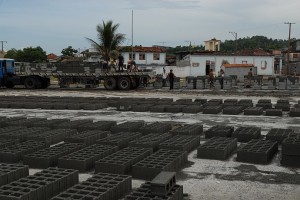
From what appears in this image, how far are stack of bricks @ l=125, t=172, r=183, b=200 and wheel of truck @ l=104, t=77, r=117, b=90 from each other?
22.3 metres

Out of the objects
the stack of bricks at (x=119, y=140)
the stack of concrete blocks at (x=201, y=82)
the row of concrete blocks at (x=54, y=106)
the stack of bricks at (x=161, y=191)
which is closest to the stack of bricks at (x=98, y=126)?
the stack of bricks at (x=119, y=140)

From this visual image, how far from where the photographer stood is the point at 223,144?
8.23 metres

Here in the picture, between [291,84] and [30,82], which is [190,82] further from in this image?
[30,82]

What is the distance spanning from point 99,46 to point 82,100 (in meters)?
14.8

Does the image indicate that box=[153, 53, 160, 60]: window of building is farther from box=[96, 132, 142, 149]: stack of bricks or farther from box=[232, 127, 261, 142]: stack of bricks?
box=[96, 132, 142, 149]: stack of bricks

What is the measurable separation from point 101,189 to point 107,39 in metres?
27.6

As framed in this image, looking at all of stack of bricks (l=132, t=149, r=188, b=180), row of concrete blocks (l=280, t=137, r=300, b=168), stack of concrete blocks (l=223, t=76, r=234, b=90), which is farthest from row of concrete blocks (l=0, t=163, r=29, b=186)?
stack of concrete blocks (l=223, t=76, r=234, b=90)

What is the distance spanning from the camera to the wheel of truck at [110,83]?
27.2 meters

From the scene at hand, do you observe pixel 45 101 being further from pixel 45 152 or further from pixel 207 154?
pixel 207 154

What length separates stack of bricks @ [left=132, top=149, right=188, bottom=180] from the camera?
6250 mm

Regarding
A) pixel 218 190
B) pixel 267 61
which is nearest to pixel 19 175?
pixel 218 190

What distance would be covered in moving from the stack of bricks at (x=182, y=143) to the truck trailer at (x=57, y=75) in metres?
18.4

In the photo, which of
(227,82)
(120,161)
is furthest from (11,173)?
(227,82)

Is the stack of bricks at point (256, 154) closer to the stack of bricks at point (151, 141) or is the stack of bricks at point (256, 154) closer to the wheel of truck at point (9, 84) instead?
the stack of bricks at point (151, 141)
